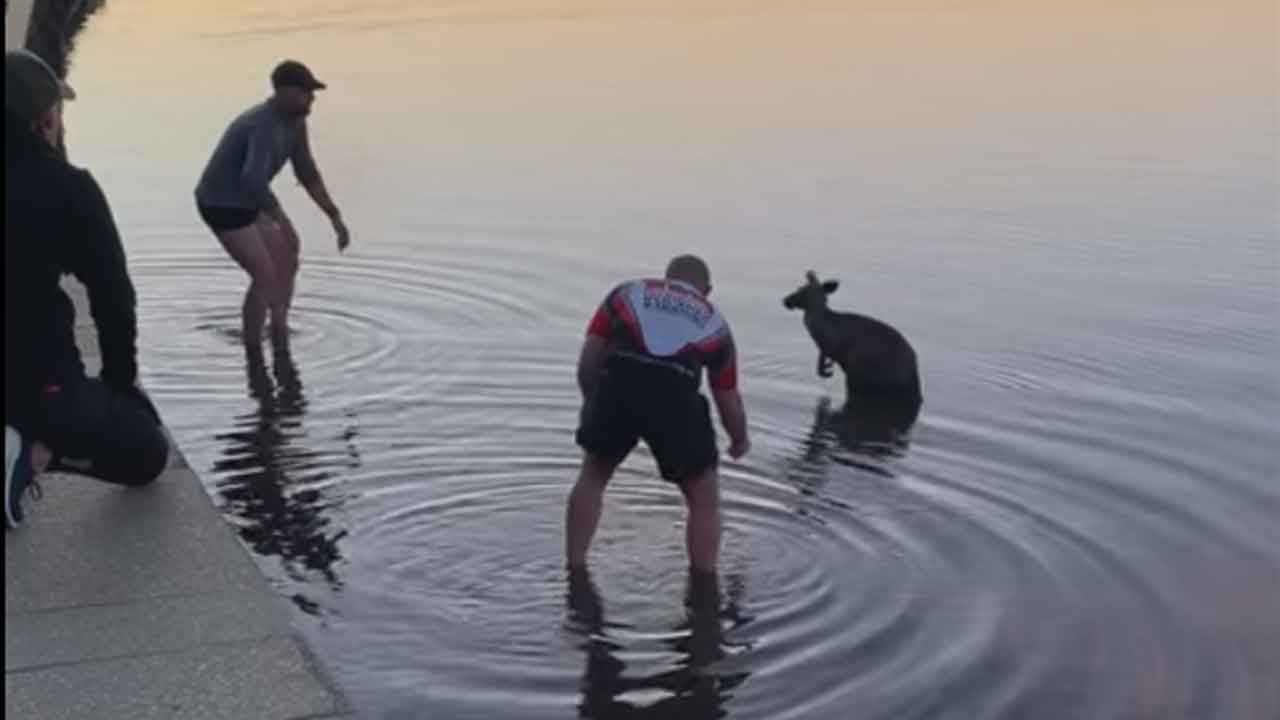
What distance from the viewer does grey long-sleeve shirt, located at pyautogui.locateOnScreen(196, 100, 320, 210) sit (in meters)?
11.4

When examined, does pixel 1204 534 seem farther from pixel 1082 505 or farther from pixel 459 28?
pixel 459 28

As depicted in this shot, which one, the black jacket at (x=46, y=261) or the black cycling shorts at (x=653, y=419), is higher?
the black jacket at (x=46, y=261)

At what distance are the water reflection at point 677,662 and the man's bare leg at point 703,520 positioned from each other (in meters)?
0.07

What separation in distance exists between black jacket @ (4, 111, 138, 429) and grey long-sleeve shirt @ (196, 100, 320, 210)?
4893 mm

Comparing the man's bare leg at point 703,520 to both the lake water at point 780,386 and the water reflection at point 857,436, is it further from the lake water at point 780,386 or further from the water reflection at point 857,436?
the water reflection at point 857,436

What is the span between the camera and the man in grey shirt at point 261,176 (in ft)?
37.3

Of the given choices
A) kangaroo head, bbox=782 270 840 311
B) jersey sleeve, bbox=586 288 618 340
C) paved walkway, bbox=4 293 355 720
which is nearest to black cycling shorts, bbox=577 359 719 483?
jersey sleeve, bbox=586 288 618 340

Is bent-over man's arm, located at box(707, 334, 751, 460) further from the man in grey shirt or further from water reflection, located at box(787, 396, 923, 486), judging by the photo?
the man in grey shirt

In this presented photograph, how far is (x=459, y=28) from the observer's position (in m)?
34.9

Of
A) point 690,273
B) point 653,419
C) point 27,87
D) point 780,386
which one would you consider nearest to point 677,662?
point 653,419

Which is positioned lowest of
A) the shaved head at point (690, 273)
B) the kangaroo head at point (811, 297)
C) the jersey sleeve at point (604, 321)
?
the kangaroo head at point (811, 297)

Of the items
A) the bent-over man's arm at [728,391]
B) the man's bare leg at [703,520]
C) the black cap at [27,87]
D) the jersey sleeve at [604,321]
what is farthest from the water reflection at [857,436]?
the black cap at [27,87]

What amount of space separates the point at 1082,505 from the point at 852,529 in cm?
123

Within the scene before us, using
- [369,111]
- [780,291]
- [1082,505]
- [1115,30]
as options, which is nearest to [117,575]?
[1082,505]
